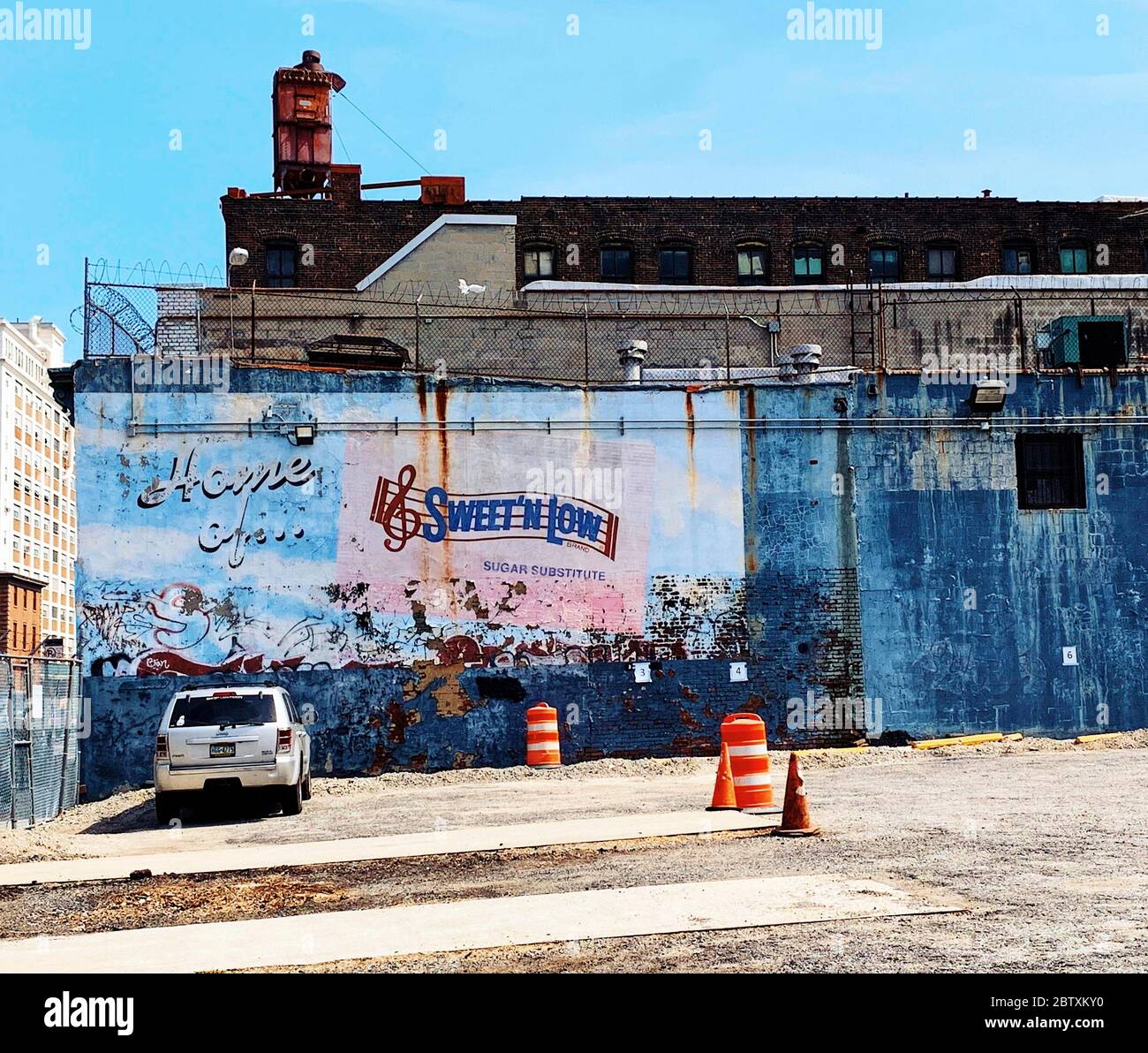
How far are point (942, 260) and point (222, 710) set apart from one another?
123 ft

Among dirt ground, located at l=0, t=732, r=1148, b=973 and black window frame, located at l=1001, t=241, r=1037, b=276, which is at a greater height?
black window frame, located at l=1001, t=241, r=1037, b=276

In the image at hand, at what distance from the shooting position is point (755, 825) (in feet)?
49.3

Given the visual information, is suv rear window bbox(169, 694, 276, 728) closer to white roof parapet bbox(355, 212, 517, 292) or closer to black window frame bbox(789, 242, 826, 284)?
white roof parapet bbox(355, 212, 517, 292)

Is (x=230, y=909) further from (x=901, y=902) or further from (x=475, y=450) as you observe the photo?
(x=475, y=450)

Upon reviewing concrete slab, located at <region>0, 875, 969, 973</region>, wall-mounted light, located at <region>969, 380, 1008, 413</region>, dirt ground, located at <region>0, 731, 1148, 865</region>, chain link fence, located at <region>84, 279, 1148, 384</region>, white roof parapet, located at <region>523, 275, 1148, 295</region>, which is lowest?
dirt ground, located at <region>0, 731, 1148, 865</region>

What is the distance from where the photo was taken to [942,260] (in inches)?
1962

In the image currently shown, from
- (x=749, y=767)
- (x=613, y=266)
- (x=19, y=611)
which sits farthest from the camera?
(x=19, y=611)

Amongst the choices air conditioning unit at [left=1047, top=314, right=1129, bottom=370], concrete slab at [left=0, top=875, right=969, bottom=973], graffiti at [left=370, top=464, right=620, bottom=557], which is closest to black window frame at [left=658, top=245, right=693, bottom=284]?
air conditioning unit at [left=1047, top=314, right=1129, bottom=370]

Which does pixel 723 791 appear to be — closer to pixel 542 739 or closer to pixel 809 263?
pixel 542 739

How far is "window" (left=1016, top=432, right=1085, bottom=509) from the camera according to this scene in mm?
27172

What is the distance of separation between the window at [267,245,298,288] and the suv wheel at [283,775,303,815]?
29284mm

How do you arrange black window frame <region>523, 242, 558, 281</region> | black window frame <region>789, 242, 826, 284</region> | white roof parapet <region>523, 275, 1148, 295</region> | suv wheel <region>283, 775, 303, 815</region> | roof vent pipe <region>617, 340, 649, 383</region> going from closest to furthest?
suv wheel <region>283, 775, 303, 815</region>
roof vent pipe <region>617, 340, 649, 383</region>
white roof parapet <region>523, 275, 1148, 295</region>
black window frame <region>523, 242, 558, 281</region>
black window frame <region>789, 242, 826, 284</region>

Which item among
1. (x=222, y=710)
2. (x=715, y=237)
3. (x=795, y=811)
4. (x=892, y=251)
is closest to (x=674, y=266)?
(x=715, y=237)
